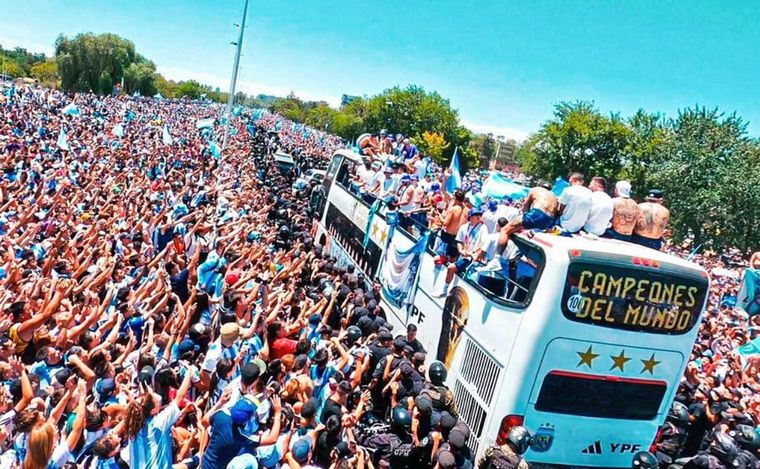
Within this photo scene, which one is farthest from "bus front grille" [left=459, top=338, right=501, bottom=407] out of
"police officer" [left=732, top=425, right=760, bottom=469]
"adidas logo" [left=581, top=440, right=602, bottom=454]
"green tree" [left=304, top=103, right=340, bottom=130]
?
"green tree" [left=304, top=103, right=340, bottom=130]

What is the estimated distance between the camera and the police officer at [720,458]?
5.02m

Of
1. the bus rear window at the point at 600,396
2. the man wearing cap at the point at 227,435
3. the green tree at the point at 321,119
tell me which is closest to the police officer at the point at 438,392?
the bus rear window at the point at 600,396

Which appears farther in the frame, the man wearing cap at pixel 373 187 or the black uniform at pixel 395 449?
the man wearing cap at pixel 373 187

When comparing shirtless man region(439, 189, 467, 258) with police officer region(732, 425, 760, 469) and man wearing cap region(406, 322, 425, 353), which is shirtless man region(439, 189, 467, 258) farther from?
police officer region(732, 425, 760, 469)

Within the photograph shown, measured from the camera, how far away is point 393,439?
485cm

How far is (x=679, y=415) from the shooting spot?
21.9 ft

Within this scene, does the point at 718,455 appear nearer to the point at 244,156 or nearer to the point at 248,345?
the point at 248,345

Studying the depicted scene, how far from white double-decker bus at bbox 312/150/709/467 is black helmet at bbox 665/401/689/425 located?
129 centimetres

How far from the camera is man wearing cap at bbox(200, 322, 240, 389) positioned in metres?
4.48

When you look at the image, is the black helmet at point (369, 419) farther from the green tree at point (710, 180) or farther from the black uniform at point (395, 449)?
the green tree at point (710, 180)

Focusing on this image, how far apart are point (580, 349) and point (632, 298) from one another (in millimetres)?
699

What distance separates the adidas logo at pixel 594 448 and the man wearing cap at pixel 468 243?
226cm

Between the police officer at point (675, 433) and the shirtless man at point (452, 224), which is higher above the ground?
the shirtless man at point (452, 224)

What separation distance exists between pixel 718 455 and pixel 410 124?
56599mm
